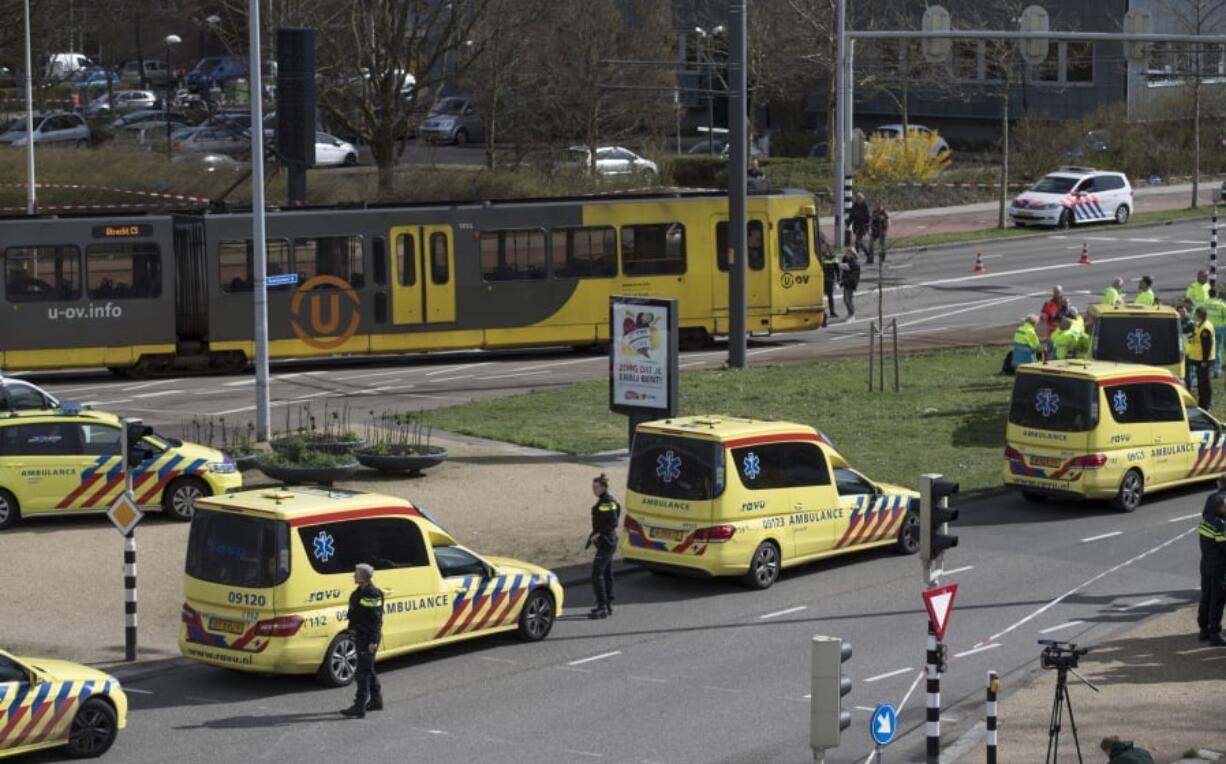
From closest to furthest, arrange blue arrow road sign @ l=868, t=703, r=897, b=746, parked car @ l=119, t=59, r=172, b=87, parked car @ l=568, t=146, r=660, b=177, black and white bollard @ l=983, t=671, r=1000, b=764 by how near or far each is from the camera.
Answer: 1. blue arrow road sign @ l=868, t=703, r=897, b=746
2. black and white bollard @ l=983, t=671, r=1000, b=764
3. parked car @ l=568, t=146, r=660, b=177
4. parked car @ l=119, t=59, r=172, b=87

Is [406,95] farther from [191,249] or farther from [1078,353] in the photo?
[1078,353]

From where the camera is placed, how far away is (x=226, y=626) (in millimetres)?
Result: 18234

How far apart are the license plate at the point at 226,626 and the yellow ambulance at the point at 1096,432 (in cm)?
1234

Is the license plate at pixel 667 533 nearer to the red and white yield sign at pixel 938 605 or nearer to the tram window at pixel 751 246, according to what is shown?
the red and white yield sign at pixel 938 605

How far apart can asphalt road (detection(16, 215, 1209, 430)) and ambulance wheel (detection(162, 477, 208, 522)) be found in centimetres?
676

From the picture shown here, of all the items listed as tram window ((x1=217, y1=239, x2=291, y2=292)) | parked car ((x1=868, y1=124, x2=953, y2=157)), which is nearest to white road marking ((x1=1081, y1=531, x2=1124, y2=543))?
tram window ((x1=217, y1=239, x2=291, y2=292))

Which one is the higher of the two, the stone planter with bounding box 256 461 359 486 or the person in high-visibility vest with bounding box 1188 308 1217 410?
the person in high-visibility vest with bounding box 1188 308 1217 410

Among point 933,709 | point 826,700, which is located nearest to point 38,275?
point 933,709

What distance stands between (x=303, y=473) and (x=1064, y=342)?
1284 centimetres

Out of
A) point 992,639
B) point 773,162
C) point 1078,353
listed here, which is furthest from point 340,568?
point 773,162

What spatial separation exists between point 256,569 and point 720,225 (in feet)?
80.4

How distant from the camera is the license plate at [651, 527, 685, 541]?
22.3 meters

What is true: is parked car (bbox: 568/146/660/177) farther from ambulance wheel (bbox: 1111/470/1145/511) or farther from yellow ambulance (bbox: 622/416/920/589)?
yellow ambulance (bbox: 622/416/920/589)

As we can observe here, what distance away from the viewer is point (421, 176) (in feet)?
193
